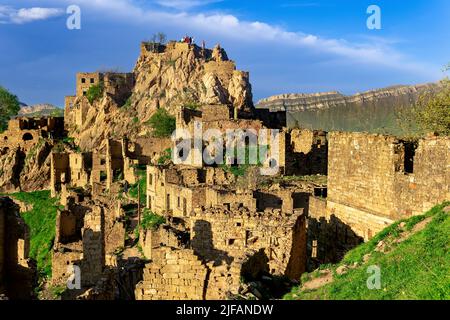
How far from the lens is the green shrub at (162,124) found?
5712 centimetres

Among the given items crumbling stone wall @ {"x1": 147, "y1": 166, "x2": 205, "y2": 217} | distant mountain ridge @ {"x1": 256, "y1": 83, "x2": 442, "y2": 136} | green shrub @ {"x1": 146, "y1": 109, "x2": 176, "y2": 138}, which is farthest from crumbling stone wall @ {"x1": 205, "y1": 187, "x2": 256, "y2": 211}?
green shrub @ {"x1": 146, "y1": 109, "x2": 176, "y2": 138}

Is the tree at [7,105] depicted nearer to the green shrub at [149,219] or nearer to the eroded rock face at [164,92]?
the eroded rock face at [164,92]

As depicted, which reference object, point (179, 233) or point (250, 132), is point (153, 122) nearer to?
point (250, 132)

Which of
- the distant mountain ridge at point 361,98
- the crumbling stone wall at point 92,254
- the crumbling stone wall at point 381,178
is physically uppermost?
the distant mountain ridge at point 361,98

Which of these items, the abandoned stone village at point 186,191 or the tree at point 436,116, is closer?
the abandoned stone village at point 186,191

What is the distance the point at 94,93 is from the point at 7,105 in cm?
Result: 1907

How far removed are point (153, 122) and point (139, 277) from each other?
4776 centimetres

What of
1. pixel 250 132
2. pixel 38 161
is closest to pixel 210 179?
pixel 250 132

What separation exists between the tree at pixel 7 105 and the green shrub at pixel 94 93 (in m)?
16.1

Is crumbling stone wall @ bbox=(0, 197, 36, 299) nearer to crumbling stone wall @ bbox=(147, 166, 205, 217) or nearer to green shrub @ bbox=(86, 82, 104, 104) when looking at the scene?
crumbling stone wall @ bbox=(147, 166, 205, 217)

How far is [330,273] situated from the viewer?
14.3 metres

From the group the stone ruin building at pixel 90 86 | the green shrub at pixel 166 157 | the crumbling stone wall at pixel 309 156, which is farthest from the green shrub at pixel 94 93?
the crumbling stone wall at pixel 309 156

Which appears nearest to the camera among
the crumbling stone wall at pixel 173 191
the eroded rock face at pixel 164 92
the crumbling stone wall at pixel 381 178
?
the crumbling stone wall at pixel 381 178

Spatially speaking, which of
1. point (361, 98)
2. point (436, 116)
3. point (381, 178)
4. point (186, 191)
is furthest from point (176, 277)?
point (361, 98)
